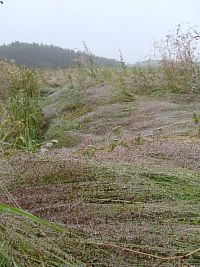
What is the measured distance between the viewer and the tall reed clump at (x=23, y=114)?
178 inches

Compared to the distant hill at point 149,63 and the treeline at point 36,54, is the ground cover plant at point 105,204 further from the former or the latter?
the treeline at point 36,54

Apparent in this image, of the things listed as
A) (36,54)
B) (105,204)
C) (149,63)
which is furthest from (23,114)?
(36,54)

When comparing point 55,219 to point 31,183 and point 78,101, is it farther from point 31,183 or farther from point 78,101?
point 78,101

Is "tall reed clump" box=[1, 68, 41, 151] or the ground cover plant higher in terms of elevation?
"tall reed clump" box=[1, 68, 41, 151]

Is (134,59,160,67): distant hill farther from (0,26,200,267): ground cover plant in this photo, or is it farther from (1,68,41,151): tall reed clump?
(0,26,200,267): ground cover plant

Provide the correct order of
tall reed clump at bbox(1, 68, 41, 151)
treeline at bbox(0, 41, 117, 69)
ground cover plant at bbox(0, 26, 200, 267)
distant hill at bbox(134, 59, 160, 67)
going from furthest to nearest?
treeline at bbox(0, 41, 117, 69) < distant hill at bbox(134, 59, 160, 67) < tall reed clump at bbox(1, 68, 41, 151) < ground cover plant at bbox(0, 26, 200, 267)

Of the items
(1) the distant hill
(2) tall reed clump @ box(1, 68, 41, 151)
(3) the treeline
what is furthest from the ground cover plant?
(3) the treeline

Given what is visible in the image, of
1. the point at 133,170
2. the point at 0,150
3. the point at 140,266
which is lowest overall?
the point at 140,266

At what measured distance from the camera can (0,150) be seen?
10.0ft

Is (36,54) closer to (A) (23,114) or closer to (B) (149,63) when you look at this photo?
(B) (149,63)

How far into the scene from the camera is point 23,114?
6176 millimetres

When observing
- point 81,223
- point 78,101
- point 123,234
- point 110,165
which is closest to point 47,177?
point 110,165

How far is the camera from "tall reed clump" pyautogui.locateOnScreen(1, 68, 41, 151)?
4512mm

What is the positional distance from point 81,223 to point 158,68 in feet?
20.7
